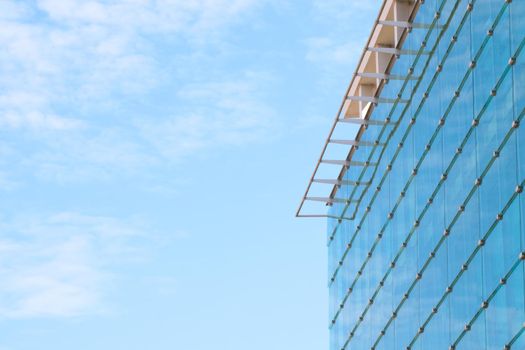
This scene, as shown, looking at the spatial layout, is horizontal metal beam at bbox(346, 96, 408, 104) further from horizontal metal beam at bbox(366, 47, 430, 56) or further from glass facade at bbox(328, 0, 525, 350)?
horizontal metal beam at bbox(366, 47, 430, 56)

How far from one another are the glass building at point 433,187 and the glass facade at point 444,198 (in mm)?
42

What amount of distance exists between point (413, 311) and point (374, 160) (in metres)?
6.96

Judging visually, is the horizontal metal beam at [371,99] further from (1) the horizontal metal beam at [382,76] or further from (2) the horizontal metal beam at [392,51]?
(2) the horizontal metal beam at [392,51]

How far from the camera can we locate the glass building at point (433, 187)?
29.5 metres

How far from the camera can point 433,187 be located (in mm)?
35156

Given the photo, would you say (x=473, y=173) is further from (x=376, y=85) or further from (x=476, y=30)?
(x=376, y=85)

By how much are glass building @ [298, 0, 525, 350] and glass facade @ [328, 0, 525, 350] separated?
4cm

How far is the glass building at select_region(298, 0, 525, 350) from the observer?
29484 mm

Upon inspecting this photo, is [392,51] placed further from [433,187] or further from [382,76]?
[433,187]

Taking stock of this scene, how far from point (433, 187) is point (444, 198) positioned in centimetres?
113

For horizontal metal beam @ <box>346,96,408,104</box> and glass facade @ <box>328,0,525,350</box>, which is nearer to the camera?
glass facade @ <box>328,0,525,350</box>

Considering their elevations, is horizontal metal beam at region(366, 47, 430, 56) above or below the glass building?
above

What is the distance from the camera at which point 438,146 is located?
3516 centimetres

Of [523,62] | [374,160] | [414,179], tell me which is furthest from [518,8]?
[374,160]
